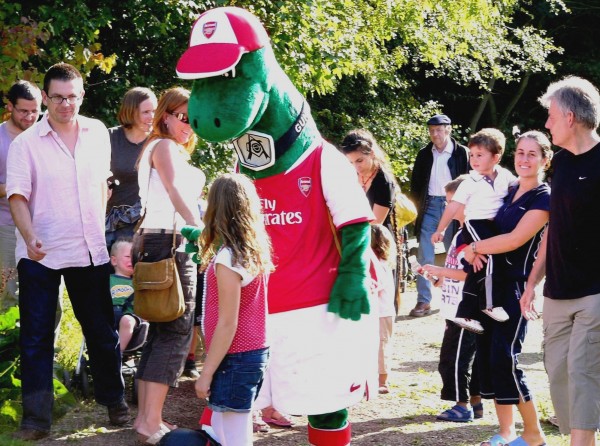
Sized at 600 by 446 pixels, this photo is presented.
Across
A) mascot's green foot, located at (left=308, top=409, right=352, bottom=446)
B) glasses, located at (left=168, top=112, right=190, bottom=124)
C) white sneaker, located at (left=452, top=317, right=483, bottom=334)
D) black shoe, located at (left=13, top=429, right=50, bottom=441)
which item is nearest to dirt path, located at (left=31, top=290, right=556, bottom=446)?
black shoe, located at (left=13, top=429, right=50, bottom=441)

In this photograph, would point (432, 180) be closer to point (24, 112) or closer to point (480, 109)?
point (24, 112)

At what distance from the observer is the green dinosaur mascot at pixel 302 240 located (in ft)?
15.9

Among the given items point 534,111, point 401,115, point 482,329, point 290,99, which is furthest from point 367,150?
point 534,111

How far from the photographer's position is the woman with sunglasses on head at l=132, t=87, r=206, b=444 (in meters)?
5.83

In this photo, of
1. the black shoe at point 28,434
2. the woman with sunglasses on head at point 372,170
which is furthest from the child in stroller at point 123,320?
the woman with sunglasses on head at point 372,170

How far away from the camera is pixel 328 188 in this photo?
4953 millimetres

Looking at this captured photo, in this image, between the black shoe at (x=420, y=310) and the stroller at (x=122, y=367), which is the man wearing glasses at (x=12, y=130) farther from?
the black shoe at (x=420, y=310)

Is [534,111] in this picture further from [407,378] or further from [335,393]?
[335,393]

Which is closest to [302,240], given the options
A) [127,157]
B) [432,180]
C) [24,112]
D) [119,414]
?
[119,414]

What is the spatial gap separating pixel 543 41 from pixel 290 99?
53.7ft

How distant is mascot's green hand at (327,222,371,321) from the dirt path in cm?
166

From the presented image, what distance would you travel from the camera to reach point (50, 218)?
599cm

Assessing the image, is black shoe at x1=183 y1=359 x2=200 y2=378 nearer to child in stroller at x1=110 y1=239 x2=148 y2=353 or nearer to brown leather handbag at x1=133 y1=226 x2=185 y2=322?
child in stroller at x1=110 y1=239 x2=148 y2=353

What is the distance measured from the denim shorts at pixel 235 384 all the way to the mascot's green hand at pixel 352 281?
470 mm
